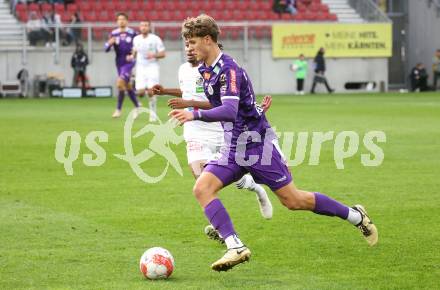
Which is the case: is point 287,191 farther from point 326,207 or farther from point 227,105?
point 227,105

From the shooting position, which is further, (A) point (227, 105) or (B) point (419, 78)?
(B) point (419, 78)

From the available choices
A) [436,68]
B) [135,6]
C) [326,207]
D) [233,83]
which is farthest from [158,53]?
[436,68]

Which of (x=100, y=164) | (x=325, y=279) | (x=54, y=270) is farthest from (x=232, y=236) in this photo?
(x=100, y=164)

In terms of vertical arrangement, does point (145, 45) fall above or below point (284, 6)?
below

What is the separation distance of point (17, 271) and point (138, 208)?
375 centimetres

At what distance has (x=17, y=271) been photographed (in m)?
8.00

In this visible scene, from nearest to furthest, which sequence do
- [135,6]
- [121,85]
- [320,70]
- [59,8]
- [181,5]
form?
[121,85]
[59,8]
[320,70]
[135,6]
[181,5]

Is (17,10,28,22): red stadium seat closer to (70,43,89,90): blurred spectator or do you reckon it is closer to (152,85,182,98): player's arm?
(70,43,89,90): blurred spectator

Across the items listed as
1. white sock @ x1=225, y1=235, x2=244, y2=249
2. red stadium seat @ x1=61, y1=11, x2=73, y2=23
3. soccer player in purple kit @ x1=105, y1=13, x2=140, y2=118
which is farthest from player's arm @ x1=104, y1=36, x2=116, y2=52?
white sock @ x1=225, y1=235, x2=244, y2=249

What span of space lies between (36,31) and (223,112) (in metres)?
34.9

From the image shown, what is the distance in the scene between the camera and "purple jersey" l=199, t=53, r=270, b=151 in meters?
7.95

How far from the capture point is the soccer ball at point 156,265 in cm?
770

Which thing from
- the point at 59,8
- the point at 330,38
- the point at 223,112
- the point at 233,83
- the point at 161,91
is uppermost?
the point at 59,8

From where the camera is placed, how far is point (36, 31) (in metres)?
41.6
